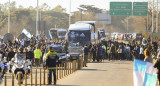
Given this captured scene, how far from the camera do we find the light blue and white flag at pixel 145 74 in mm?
15438

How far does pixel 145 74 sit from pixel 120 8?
54.7 meters

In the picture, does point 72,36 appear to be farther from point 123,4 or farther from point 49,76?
point 49,76

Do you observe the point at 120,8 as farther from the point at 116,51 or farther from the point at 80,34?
the point at 116,51

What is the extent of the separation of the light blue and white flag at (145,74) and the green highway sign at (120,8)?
54.1 meters

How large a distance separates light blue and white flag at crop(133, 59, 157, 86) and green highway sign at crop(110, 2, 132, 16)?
177 ft

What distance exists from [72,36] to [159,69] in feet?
111

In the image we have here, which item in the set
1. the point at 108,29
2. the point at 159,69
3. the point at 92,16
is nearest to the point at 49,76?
the point at 159,69

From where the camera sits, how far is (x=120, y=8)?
69.8 metres

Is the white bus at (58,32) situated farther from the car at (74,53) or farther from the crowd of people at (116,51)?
the car at (74,53)

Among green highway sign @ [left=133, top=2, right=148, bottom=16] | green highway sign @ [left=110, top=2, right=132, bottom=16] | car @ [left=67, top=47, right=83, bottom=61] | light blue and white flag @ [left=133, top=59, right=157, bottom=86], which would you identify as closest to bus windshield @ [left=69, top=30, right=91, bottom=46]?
car @ [left=67, top=47, right=83, bottom=61]

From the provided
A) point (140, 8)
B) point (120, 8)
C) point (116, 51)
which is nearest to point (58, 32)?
point (120, 8)

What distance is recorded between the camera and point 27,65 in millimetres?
20953

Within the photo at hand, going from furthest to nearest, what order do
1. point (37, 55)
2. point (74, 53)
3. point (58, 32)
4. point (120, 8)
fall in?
point (58, 32) → point (120, 8) → point (74, 53) → point (37, 55)

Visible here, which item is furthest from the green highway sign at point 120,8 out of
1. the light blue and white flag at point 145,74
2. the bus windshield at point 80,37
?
the light blue and white flag at point 145,74
